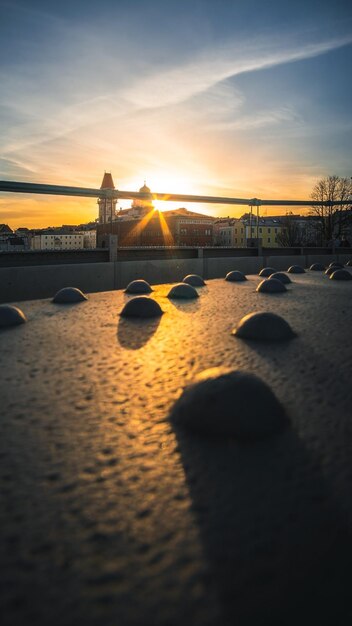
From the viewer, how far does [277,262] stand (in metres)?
18.8

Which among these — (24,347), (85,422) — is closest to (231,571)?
(85,422)

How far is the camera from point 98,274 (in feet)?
34.9

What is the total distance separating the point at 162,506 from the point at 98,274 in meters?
9.50

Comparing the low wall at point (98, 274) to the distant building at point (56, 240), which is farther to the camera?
the distant building at point (56, 240)

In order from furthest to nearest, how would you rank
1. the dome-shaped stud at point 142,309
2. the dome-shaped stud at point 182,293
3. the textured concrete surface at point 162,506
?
the dome-shaped stud at point 182,293, the dome-shaped stud at point 142,309, the textured concrete surface at point 162,506

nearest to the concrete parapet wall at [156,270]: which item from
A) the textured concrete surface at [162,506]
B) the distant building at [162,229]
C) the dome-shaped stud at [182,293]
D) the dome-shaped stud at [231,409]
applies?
the dome-shaped stud at [182,293]

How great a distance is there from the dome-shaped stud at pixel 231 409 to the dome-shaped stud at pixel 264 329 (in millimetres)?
2203

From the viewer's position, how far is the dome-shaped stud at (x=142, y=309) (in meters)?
6.07

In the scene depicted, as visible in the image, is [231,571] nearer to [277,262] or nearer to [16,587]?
[16,587]

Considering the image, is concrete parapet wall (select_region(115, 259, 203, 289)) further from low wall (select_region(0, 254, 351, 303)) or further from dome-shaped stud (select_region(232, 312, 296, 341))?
dome-shaped stud (select_region(232, 312, 296, 341))

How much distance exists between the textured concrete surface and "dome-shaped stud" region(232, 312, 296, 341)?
3.40ft

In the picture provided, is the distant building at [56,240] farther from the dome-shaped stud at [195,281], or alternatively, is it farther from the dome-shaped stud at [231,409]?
the dome-shaped stud at [231,409]

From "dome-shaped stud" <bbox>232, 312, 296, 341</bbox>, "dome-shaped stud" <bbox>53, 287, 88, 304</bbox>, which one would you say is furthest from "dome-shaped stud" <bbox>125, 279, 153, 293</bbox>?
"dome-shaped stud" <bbox>232, 312, 296, 341</bbox>

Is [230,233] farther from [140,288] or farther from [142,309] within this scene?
[142,309]
